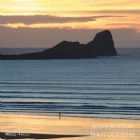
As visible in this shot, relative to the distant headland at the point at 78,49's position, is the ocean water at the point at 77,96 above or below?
below

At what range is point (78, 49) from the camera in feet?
611

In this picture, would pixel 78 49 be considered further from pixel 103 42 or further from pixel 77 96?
pixel 77 96

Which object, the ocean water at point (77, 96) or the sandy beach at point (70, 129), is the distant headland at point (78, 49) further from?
the sandy beach at point (70, 129)

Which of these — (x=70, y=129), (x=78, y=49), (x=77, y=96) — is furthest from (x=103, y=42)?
(x=70, y=129)

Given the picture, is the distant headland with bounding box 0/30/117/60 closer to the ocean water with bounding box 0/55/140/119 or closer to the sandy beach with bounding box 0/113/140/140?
the ocean water with bounding box 0/55/140/119

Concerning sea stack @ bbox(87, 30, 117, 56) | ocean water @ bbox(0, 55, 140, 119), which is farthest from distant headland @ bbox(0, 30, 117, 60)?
ocean water @ bbox(0, 55, 140, 119)

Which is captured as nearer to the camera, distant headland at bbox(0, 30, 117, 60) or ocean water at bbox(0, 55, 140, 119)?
ocean water at bbox(0, 55, 140, 119)

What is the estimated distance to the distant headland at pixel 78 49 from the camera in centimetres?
17962

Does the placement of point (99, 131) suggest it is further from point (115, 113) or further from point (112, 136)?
point (115, 113)

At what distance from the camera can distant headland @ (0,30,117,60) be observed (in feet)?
589

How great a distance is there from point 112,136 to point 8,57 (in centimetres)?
16753

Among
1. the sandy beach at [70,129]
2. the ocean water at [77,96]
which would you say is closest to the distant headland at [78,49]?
the ocean water at [77,96]

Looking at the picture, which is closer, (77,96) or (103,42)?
(77,96)

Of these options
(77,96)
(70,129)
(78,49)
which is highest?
(78,49)
